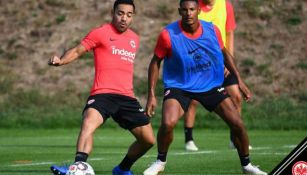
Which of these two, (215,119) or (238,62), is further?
(238,62)

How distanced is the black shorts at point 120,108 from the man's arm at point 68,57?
21.2 inches

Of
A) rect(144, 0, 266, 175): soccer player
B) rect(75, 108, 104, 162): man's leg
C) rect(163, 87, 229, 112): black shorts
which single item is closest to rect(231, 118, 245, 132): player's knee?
rect(144, 0, 266, 175): soccer player

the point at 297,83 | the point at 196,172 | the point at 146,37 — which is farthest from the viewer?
the point at 146,37

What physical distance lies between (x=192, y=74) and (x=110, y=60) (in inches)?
47.8

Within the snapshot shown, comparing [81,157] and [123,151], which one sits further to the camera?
[123,151]

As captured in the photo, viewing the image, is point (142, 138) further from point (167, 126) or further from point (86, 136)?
point (86, 136)

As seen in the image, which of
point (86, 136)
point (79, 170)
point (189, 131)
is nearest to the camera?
point (79, 170)

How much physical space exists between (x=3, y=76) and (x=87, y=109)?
63.2ft

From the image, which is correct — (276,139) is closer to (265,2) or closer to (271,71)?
(271,71)

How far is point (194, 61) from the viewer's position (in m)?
13.1

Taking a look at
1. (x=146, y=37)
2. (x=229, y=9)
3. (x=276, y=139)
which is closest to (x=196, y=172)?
(x=229, y=9)

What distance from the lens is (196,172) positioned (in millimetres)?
Result: 13078


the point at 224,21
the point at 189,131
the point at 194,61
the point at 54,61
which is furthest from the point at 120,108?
A: the point at 189,131

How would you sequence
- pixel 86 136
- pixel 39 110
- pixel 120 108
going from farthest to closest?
pixel 39 110 → pixel 120 108 → pixel 86 136
